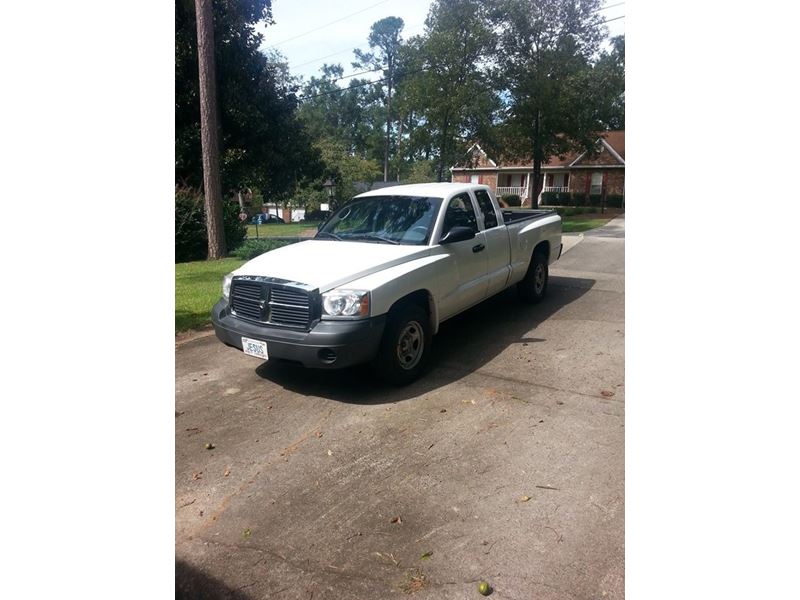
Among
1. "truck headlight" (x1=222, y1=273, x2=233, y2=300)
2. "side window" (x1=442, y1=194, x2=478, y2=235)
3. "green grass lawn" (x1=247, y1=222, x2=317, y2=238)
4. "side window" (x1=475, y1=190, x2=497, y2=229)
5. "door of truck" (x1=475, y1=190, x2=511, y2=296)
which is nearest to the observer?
"truck headlight" (x1=222, y1=273, x2=233, y2=300)

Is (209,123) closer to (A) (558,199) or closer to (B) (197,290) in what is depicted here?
(B) (197,290)

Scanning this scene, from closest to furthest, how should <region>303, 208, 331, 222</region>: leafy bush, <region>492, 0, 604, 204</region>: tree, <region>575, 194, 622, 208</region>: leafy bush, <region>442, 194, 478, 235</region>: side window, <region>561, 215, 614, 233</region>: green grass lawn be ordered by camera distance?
<region>442, 194, 478, 235</region>: side window → <region>561, 215, 614, 233</region>: green grass lawn → <region>492, 0, 604, 204</region>: tree → <region>575, 194, 622, 208</region>: leafy bush → <region>303, 208, 331, 222</region>: leafy bush

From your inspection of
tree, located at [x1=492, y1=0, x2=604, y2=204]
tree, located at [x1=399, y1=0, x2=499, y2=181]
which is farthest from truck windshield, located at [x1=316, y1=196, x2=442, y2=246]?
tree, located at [x1=492, y1=0, x2=604, y2=204]

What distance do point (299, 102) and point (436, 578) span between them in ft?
71.1

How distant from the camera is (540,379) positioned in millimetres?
5012

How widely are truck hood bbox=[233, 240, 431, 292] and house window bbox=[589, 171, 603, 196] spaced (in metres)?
37.1

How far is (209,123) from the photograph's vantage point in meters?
13.1

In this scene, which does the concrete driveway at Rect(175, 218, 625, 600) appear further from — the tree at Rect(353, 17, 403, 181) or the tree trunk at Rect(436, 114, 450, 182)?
the tree trunk at Rect(436, 114, 450, 182)

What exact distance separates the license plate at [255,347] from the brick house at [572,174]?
3097 centimetres

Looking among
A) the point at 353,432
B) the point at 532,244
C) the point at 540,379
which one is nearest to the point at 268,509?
the point at 353,432

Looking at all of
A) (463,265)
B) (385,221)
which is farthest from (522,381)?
(385,221)

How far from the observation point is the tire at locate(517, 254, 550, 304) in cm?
762

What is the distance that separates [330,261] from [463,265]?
1.49 metres

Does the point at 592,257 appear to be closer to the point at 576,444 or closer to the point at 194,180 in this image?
the point at 576,444
